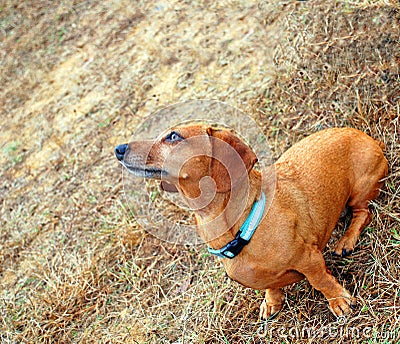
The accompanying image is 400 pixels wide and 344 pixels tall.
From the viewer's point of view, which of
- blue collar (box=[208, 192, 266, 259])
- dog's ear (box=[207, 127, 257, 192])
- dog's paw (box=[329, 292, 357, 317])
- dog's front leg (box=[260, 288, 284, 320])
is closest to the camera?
dog's ear (box=[207, 127, 257, 192])

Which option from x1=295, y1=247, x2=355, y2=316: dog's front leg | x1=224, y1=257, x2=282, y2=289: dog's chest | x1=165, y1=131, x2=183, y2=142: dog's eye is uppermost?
x1=165, y1=131, x2=183, y2=142: dog's eye

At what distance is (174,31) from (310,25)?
278 centimetres

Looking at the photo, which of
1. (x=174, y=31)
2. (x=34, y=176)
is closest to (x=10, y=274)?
(x=34, y=176)

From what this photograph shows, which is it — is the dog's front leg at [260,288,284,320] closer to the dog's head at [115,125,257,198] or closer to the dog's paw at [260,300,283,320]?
the dog's paw at [260,300,283,320]

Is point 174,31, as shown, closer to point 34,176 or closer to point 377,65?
point 34,176

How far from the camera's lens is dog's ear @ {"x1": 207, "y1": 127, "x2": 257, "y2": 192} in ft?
10.9

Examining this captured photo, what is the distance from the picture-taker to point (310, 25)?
5785 millimetres

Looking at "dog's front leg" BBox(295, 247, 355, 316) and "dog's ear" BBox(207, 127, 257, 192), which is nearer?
"dog's ear" BBox(207, 127, 257, 192)

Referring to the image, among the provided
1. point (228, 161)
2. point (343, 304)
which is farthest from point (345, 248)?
point (228, 161)

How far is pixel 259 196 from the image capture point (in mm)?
3543

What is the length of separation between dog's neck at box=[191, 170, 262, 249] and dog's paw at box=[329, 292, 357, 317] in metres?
1.01

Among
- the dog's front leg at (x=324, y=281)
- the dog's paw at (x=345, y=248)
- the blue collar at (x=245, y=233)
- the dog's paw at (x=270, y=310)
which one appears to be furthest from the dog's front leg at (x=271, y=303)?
the blue collar at (x=245, y=233)

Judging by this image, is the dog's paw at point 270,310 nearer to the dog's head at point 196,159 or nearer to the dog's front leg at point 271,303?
the dog's front leg at point 271,303

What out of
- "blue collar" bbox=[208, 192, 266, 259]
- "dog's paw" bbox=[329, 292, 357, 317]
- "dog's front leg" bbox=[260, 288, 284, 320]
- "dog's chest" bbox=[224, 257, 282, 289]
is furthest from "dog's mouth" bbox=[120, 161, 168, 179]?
"dog's paw" bbox=[329, 292, 357, 317]
